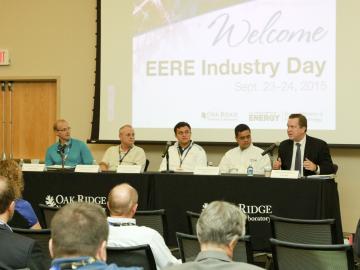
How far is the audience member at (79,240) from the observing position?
1.73 m

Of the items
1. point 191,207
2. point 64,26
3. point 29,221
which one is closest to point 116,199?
point 29,221

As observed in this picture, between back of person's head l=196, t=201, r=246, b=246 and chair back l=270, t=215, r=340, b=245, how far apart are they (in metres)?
1.69

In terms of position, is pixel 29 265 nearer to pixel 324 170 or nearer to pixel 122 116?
pixel 324 170

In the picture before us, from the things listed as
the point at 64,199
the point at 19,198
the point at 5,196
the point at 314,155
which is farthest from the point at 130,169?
the point at 5,196

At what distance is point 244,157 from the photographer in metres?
6.46

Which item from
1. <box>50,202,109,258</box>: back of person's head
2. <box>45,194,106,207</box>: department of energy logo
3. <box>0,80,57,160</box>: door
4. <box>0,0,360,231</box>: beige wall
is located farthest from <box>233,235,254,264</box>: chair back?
<box>0,80,57,160</box>: door

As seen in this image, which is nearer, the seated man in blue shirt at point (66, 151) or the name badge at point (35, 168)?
the name badge at point (35, 168)

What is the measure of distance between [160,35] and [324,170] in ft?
9.58

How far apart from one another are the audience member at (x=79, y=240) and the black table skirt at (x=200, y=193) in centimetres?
363

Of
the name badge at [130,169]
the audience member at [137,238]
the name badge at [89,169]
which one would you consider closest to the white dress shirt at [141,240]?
the audience member at [137,238]

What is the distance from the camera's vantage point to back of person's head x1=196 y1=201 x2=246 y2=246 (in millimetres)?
2121

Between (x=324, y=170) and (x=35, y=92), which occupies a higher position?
(x=35, y=92)

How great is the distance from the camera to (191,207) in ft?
18.3

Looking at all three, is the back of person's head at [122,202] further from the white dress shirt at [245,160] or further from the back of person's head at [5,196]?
the white dress shirt at [245,160]
